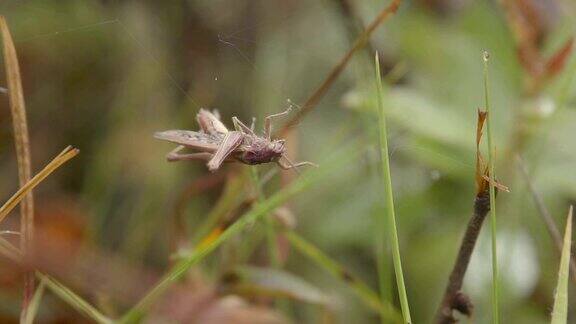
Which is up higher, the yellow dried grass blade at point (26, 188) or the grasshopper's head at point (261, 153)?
the grasshopper's head at point (261, 153)

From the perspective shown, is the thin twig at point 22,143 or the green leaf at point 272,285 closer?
the thin twig at point 22,143

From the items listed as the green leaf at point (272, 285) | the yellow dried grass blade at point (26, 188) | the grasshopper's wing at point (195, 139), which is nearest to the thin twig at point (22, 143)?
the yellow dried grass blade at point (26, 188)

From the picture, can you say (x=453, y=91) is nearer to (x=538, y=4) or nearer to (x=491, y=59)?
(x=491, y=59)

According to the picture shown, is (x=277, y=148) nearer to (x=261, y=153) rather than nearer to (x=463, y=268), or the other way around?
(x=261, y=153)

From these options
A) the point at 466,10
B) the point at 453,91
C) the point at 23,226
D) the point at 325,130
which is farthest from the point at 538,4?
the point at 23,226

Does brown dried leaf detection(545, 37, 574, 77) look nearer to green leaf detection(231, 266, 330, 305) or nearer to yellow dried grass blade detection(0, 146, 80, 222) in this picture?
green leaf detection(231, 266, 330, 305)

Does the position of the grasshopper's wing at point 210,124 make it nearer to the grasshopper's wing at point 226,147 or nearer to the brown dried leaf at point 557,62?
the grasshopper's wing at point 226,147
